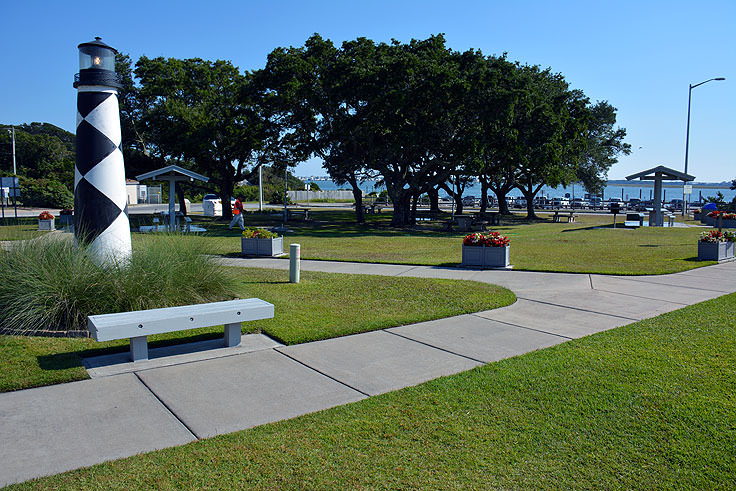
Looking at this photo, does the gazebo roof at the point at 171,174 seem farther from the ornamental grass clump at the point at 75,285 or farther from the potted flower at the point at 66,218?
the ornamental grass clump at the point at 75,285

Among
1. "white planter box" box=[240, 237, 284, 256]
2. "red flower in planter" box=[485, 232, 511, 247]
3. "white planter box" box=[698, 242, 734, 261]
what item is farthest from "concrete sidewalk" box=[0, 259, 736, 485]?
"white planter box" box=[240, 237, 284, 256]

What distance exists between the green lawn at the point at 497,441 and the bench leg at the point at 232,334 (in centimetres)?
247

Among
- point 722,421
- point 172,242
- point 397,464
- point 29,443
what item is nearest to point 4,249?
point 172,242

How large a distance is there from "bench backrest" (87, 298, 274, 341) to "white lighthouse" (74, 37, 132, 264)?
3.13 metres

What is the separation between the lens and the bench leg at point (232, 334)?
689 cm

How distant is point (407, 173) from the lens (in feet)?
112

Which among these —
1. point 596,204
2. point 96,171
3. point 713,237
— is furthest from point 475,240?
point 596,204

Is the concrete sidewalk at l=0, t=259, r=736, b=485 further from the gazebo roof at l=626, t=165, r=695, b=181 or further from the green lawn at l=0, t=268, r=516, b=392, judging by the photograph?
the gazebo roof at l=626, t=165, r=695, b=181

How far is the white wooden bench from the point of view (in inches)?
234

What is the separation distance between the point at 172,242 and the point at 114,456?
18.2 feet

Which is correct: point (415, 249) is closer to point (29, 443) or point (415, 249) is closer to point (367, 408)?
point (367, 408)

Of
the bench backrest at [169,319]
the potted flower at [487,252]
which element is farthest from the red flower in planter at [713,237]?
the bench backrest at [169,319]

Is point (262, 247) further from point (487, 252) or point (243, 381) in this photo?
point (243, 381)

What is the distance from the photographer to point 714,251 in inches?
619
